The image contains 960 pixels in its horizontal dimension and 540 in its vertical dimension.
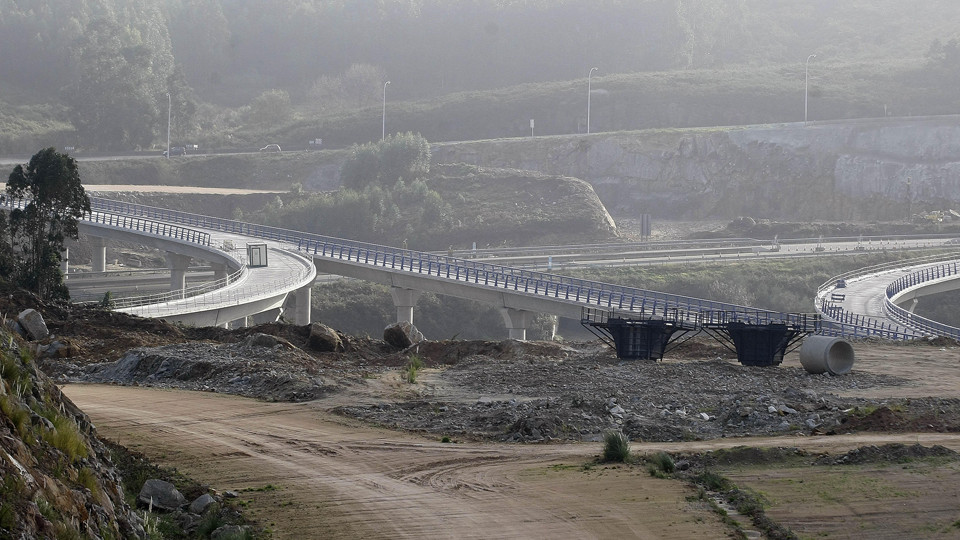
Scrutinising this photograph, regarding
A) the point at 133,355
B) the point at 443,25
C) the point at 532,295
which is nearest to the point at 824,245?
the point at 532,295

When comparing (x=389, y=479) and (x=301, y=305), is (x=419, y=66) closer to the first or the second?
(x=301, y=305)

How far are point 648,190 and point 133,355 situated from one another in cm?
9235

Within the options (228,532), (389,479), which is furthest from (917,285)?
(228,532)

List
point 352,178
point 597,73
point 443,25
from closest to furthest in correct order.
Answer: point 352,178, point 597,73, point 443,25

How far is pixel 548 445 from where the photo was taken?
2814 cm

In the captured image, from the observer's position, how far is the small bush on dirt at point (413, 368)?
37375 millimetres

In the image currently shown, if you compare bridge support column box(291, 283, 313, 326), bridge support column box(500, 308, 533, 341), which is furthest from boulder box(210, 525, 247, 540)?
bridge support column box(500, 308, 533, 341)

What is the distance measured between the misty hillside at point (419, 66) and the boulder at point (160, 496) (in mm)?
116782

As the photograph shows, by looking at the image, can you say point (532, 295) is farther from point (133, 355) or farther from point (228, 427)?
point (228, 427)

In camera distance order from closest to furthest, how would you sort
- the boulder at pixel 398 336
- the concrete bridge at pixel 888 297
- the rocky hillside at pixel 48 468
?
the rocky hillside at pixel 48 468 → the boulder at pixel 398 336 → the concrete bridge at pixel 888 297

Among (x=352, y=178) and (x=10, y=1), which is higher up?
(x=10, y=1)

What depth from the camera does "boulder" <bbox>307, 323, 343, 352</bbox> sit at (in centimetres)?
4181

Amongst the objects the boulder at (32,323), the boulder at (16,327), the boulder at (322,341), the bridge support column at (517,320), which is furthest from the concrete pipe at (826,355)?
the boulder at (16,327)

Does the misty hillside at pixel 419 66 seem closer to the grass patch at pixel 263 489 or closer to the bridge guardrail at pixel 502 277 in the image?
the bridge guardrail at pixel 502 277
